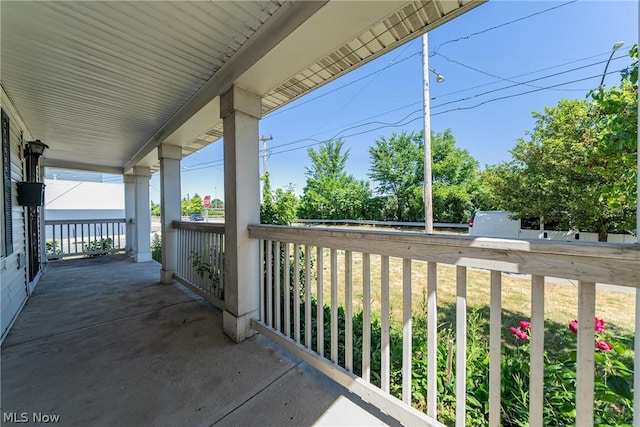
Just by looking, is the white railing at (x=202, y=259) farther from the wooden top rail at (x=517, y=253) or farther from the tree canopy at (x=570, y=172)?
the tree canopy at (x=570, y=172)

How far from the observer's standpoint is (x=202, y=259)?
321cm

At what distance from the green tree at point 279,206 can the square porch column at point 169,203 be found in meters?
1.83

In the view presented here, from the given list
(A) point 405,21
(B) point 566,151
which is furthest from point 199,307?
(B) point 566,151

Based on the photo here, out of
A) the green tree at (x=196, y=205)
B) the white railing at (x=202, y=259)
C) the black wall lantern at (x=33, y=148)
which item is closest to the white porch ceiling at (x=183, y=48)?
the black wall lantern at (x=33, y=148)

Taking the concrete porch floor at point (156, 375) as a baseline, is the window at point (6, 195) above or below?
above

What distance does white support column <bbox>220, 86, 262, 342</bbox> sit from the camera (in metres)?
2.19

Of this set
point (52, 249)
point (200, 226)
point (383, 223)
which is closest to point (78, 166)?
point (52, 249)

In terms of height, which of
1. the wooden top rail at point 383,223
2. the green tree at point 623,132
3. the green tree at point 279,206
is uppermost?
the green tree at point 623,132

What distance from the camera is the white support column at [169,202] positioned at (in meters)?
3.77

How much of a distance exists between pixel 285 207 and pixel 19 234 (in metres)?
3.46

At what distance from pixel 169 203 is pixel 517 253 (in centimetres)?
427

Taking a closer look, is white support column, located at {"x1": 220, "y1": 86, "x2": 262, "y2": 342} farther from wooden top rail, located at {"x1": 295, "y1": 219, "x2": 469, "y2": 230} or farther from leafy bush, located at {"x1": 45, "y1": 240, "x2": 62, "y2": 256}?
wooden top rail, located at {"x1": 295, "y1": 219, "x2": 469, "y2": 230}

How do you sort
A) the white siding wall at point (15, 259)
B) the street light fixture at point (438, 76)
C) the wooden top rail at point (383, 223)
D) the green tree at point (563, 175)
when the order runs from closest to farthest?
the white siding wall at point (15, 259), the green tree at point (563, 175), the street light fixture at point (438, 76), the wooden top rail at point (383, 223)

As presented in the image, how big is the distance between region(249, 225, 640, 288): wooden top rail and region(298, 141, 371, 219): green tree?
1220 cm
